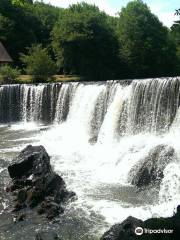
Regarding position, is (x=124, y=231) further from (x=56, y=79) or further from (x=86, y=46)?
(x=86, y=46)

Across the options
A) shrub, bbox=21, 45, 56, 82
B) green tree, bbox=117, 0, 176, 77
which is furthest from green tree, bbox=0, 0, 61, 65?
green tree, bbox=117, 0, 176, 77

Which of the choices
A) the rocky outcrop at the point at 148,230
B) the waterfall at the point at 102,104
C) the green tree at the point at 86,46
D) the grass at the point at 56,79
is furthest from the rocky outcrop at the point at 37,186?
the green tree at the point at 86,46

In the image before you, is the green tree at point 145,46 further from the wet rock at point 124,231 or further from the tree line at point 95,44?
the wet rock at point 124,231

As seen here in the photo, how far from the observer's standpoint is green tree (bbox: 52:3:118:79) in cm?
4716

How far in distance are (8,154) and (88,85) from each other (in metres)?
9.69

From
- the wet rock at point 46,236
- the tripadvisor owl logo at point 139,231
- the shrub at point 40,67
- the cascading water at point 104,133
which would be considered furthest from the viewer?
the shrub at point 40,67

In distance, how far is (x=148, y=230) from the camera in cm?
964

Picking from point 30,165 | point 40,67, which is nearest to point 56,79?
point 40,67

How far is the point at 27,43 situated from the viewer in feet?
185

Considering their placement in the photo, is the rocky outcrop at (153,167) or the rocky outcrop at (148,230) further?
the rocky outcrop at (153,167)

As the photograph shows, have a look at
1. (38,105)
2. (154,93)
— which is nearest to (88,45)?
(38,105)

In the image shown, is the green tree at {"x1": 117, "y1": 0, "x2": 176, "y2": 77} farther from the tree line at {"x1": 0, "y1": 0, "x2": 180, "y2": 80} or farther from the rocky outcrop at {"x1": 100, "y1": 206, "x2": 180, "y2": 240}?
the rocky outcrop at {"x1": 100, "y1": 206, "x2": 180, "y2": 240}

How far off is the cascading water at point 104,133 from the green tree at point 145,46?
62.3ft

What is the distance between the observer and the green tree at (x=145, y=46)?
5057 centimetres
